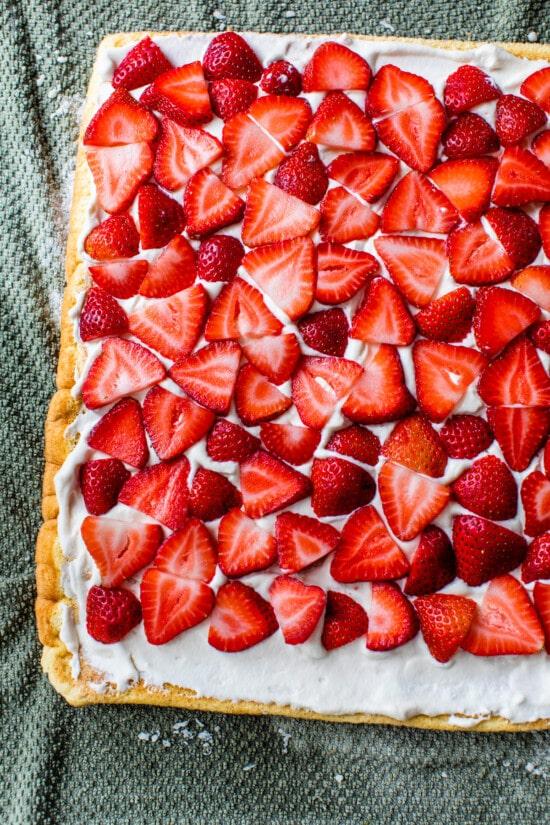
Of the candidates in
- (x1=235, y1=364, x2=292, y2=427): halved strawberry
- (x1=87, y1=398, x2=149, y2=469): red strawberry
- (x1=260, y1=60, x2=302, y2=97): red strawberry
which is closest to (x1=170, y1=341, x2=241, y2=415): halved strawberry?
(x1=235, y1=364, x2=292, y2=427): halved strawberry

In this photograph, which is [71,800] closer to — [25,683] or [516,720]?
[25,683]

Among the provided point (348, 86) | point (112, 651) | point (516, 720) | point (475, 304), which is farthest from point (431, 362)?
point (112, 651)

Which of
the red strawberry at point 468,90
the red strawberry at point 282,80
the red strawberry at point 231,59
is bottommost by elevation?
the red strawberry at point 468,90

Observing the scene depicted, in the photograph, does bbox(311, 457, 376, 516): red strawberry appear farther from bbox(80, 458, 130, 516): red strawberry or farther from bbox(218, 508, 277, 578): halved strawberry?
bbox(80, 458, 130, 516): red strawberry

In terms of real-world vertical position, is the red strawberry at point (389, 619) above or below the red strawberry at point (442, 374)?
below

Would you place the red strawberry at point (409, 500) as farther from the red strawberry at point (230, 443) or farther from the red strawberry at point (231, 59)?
the red strawberry at point (231, 59)

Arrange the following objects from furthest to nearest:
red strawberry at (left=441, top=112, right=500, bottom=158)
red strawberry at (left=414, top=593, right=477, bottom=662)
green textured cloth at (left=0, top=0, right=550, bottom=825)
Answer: green textured cloth at (left=0, top=0, right=550, bottom=825), red strawberry at (left=441, top=112, right=500, bottom=158), red strawberry at (left=414, top=593, right=477, bottom=662)

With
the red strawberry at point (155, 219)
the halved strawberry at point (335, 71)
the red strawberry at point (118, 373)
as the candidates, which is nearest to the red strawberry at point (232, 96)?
the halved strawberry at point (335, 71)
